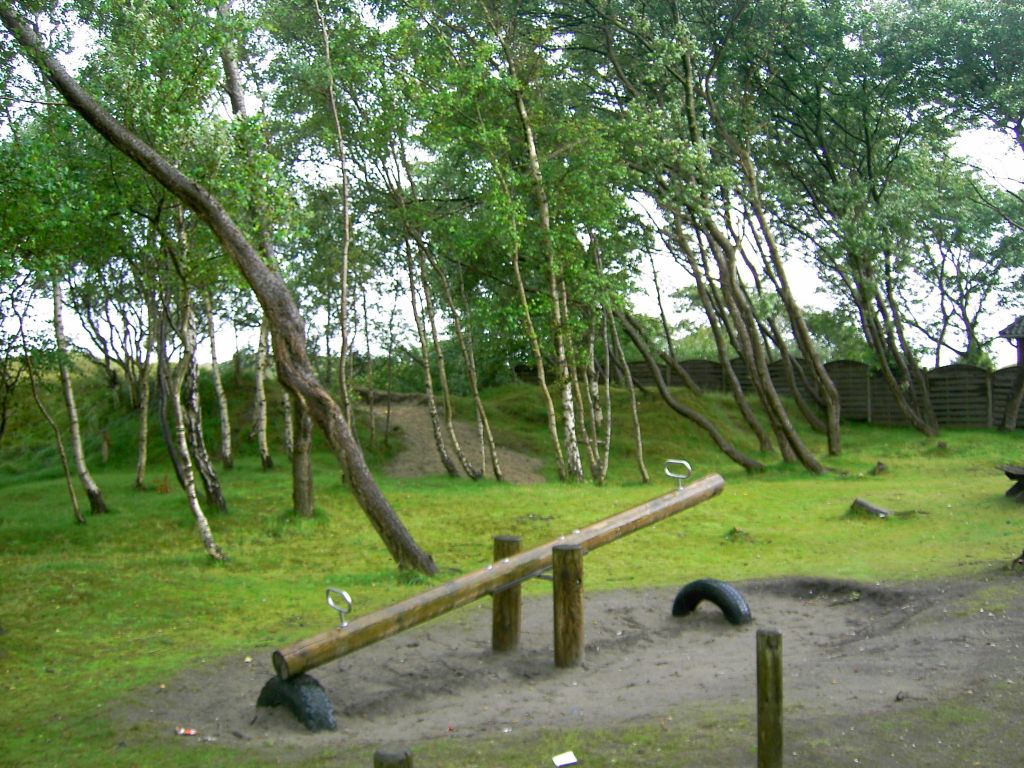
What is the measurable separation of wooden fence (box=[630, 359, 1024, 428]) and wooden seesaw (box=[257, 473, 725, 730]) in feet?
71.7

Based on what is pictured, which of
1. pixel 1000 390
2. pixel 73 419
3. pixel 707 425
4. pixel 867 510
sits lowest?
pixel 867 510

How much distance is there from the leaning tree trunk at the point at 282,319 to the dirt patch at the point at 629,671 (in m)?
2.09

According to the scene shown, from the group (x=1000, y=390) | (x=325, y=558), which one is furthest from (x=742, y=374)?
(x=325, y=558)

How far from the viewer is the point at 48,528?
61.3 ft

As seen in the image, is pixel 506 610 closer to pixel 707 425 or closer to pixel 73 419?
pixel 73 419

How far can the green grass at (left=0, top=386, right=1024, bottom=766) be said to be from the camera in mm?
6734

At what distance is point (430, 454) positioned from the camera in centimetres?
2770

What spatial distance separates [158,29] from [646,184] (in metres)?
12.7

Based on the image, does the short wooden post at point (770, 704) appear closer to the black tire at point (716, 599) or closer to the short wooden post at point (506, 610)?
the short wooden post at point (506, 610)

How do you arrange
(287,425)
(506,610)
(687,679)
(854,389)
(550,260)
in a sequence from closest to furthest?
(687,679) < (506,610) < (550,260) < (287,425) < (854,389)

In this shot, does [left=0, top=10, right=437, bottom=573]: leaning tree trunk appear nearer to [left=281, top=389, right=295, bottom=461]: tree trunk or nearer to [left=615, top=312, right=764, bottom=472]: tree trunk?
[left=281, top=389, right=295, bottom=461]: tree trunk

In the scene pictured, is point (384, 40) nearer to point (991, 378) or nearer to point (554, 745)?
point (554, 745)

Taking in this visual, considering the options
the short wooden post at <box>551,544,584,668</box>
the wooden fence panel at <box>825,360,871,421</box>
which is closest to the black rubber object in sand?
the short wooden post at <box>551,544,584,668</box>

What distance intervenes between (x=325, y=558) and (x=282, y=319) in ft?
13.7
